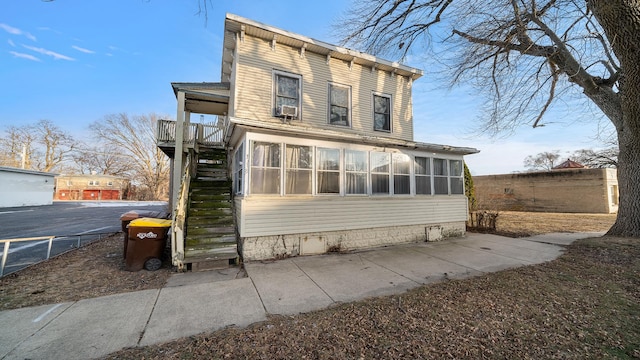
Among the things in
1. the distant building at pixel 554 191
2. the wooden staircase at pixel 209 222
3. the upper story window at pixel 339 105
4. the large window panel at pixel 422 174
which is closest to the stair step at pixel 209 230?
the wooden staircase at pixel 209 222

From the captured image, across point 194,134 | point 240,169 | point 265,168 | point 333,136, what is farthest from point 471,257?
point 194,134

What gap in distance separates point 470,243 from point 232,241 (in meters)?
7.20

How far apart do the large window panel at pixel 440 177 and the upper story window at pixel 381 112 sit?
230cm

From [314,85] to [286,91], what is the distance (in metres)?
1.06

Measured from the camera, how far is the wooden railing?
934 cm

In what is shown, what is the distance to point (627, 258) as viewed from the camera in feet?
18.1

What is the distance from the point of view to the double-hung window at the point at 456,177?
8.94m

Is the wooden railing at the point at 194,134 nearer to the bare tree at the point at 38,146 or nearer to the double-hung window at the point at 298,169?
the double-hung window at the point at 298,169

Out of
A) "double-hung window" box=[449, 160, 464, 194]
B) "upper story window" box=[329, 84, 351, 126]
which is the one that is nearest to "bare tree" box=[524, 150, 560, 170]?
"double-hung window" box=[449, 160, 464, 194]

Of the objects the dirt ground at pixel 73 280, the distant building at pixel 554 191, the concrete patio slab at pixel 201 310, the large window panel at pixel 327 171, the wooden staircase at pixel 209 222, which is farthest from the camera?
the distant building at pixel 554 191

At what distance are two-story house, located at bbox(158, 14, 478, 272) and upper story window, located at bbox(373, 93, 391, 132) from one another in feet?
0.13

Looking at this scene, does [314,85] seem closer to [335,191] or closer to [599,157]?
[335,191]

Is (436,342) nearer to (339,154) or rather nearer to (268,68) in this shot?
A: (339,154)

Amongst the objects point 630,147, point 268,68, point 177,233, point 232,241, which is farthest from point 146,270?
point 630,147
